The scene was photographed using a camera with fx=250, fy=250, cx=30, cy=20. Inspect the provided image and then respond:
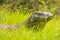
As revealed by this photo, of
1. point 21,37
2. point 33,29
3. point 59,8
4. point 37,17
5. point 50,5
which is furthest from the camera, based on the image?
point 50,5

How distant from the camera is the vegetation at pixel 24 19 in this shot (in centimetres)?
380

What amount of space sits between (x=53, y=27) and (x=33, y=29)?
0.41 metres

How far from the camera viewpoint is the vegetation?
3.80 metres

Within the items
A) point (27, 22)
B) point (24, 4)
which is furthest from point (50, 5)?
point (27, 22)

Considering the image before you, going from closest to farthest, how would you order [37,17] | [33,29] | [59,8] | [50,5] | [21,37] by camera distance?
[21,37] < [33,29] < [37,17] < [59,8] < [50,5]

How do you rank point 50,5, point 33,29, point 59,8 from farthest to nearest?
point 50,5 → point 59,8 → point 33,29

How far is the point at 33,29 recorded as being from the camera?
4.50 m

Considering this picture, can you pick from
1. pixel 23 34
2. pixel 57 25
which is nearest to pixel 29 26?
pixel 57 25

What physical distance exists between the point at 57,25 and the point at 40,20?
35 cm

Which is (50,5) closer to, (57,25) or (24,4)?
(24,4)

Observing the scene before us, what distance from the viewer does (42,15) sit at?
4832mm

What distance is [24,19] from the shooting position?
5.88 meters

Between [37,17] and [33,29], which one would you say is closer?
[33,29]

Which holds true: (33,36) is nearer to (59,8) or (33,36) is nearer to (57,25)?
(57,25)
